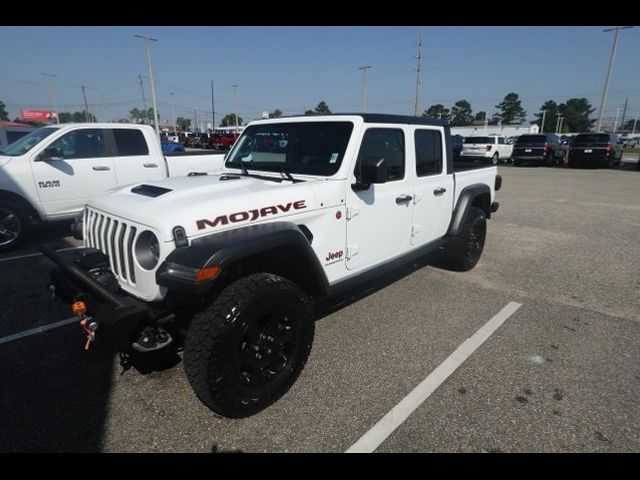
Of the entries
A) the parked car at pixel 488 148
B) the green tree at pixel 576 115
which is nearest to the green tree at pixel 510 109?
the green tree at pixel 576 115

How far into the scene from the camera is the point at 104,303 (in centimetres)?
236

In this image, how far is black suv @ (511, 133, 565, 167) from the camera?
70.8 feet

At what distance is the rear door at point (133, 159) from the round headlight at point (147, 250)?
15.6ft

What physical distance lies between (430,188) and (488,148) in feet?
69.9

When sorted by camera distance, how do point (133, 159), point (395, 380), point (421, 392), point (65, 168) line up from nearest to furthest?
point (421, 392) < point (395, 380) < point (65, 168) < point (133, 159)

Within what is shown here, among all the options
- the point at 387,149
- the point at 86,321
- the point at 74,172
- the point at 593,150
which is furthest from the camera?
the point at 593,150

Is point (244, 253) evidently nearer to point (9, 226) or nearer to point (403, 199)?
point (403, 199)

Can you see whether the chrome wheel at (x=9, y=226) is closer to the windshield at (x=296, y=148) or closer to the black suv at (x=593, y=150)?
the windshield at (x=296, y=148)

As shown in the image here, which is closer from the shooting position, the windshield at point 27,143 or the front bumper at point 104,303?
the front bumper at point 104,303

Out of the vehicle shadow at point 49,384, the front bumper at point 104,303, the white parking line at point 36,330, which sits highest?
the front bumper at point 104,303

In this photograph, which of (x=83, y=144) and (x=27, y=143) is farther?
(x=83, y=144)

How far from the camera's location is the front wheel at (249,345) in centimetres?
222

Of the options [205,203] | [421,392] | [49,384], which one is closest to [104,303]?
[205,203]
